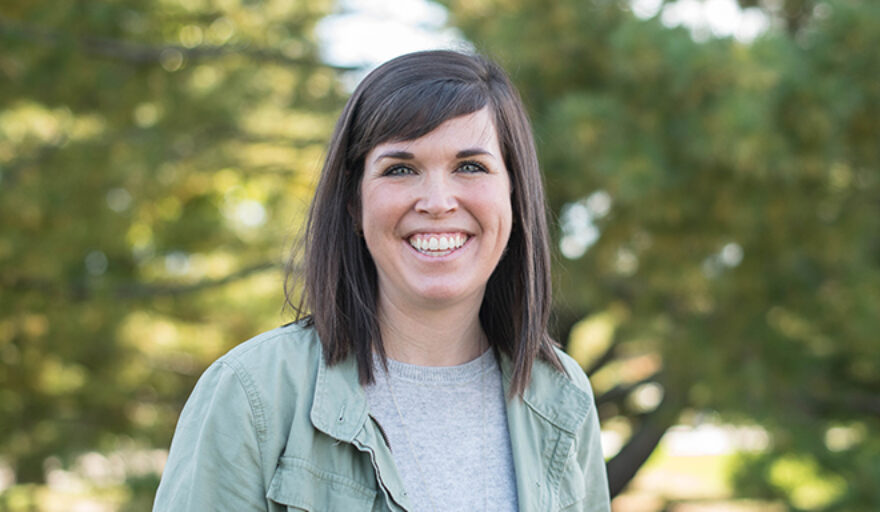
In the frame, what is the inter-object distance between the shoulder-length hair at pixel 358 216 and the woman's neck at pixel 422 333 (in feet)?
0.10

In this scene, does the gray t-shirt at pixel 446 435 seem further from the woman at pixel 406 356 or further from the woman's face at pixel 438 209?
the woman's face at pixel 438 209

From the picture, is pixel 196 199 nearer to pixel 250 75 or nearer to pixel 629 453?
pixel 250 75

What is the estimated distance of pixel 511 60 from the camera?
425cm

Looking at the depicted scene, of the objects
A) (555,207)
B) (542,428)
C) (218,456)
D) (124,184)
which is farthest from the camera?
(124,184)

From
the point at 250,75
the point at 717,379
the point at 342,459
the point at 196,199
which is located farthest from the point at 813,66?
the point at 196,199

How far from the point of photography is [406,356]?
70.5 inches

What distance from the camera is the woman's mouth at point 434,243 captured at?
1.70m

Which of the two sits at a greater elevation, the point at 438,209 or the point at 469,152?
the point at 469,152

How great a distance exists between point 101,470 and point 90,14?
4.08 m

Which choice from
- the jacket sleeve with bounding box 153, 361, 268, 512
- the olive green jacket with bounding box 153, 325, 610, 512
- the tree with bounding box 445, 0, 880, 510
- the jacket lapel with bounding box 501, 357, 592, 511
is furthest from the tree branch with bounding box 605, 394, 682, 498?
the jacket sleeve with bounding box 153, 361, 268, 512

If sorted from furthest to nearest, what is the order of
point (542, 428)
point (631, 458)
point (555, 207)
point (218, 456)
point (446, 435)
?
point (631, 458)
point (555, 207)
point (542, 428)
point (446, 435)
point (218, 456)

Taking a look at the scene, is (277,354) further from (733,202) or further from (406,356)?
(733,202)

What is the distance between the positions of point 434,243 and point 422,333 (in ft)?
0.64

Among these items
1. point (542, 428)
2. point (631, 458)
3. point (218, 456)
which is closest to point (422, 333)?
point (542, 428)
